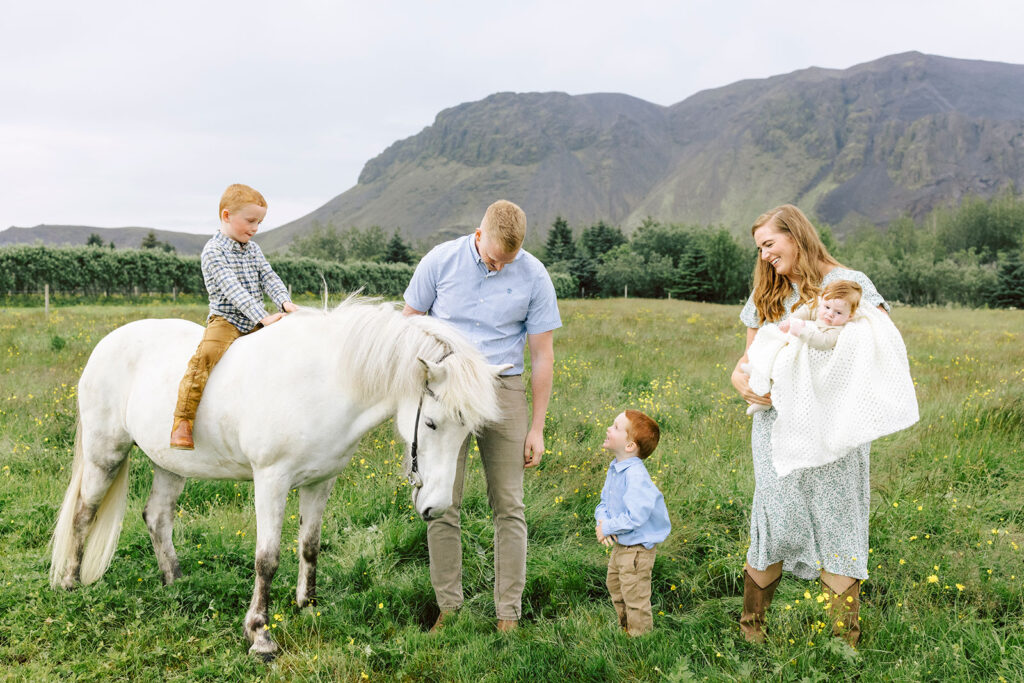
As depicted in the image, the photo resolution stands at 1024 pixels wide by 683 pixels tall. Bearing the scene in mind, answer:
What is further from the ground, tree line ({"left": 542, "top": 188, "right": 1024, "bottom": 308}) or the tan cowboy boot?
tree line ({"left": 542, "top": 188, "right": 1024, "bottom": 308})

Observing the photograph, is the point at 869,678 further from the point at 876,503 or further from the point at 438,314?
the point at 438,314

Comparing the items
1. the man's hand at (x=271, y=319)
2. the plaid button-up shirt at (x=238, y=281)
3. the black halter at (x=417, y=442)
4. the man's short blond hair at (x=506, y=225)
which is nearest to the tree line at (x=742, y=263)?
the man's short blond hair at (x=506, y=225)

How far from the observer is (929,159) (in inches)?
7766

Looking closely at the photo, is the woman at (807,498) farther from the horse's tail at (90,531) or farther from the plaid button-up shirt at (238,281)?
the horse's tail at (90,531)

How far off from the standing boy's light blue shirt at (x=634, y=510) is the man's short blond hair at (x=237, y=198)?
259cm

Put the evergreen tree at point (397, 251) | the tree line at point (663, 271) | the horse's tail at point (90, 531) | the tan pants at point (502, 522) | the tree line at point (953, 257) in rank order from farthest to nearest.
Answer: the evergreen tree at point (397, 251) → the tree line at point (663, 271) → the tree line at point (953, 257) → the horse's tail at point (90, 531) → the tan pants at point (502, 522)

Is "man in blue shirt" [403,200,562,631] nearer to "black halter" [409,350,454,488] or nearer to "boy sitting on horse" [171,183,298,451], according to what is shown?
"black halter" [409,350,454,488]

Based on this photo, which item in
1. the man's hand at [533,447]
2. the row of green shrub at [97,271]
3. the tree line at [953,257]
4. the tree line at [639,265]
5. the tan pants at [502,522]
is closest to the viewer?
the tan pants at [502,522]

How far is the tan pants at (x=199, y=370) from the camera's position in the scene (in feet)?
10.9

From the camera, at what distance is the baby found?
2.70 meters

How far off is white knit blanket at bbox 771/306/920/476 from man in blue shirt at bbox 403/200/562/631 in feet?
4.02

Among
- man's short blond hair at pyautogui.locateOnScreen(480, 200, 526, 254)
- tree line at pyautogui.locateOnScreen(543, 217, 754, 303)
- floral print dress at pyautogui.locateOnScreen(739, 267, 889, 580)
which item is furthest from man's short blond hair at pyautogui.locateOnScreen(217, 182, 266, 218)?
tree line at pyautogui.locateOnScreen(543, 217, 754, 303)

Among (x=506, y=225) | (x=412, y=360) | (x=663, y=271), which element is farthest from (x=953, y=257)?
(x=412, y=360)

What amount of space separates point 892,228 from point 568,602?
10443cm
